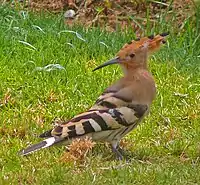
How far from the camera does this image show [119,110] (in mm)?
5258

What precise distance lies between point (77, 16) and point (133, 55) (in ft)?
11.7

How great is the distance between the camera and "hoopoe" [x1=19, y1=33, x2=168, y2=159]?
17.1 feet

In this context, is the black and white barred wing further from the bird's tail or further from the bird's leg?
the bird's leg

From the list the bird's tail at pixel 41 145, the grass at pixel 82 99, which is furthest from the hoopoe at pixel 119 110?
the grass at pixel 82 99

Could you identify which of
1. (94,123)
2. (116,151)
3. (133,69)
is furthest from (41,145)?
(133,69)

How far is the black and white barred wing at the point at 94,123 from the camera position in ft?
17.0

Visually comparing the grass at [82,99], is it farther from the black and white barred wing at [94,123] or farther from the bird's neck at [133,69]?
the bird's neck at [133,69]

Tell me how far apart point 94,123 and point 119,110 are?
193 mm

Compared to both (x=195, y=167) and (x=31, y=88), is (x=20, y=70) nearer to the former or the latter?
(x=31, y=88)

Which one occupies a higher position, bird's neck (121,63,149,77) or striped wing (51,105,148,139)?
bird's neck (121,63,149,77)

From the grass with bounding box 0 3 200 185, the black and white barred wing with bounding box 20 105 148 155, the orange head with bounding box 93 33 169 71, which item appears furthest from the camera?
the orange head with bounding box 93 33 169 71

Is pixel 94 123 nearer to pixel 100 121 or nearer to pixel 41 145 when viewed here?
pixel 100 121

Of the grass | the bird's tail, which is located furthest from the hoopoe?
the grass

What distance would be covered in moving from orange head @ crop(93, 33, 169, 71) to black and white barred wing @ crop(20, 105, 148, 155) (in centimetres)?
31
